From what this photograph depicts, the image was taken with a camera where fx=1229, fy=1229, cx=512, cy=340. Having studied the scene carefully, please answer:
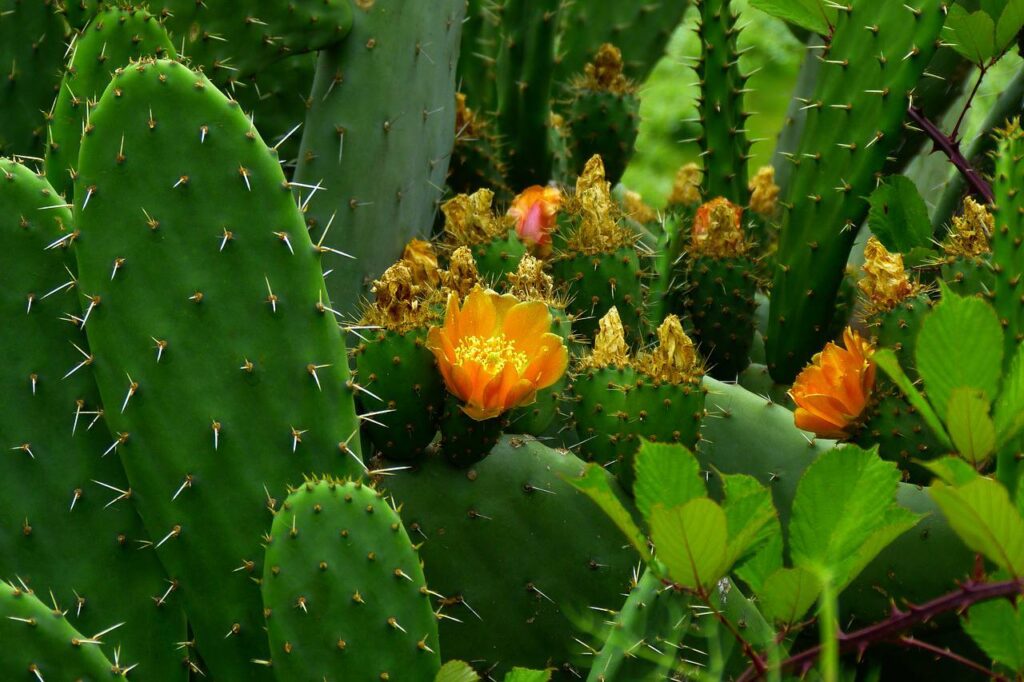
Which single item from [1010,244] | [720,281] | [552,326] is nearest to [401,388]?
[552,326]

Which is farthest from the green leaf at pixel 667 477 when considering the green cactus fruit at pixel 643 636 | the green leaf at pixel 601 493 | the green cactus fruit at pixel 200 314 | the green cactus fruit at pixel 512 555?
the green cactus fruit at pixel 512 555

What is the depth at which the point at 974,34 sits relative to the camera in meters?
1.42

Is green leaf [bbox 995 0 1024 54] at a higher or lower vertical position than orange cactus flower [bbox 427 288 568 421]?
higher

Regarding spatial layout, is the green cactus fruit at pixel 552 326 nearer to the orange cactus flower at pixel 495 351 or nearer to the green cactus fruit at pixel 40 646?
the orange cactus flower at pixel 495 351

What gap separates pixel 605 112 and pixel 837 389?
2.44 ft

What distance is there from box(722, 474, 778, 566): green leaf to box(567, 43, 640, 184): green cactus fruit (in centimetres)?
120

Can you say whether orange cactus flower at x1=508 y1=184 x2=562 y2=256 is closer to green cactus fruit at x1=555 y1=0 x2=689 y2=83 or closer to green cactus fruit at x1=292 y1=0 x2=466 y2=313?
green cactus fruit at x1=292 y1=0 x2=466 y2=313

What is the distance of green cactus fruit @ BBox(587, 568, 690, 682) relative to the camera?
3.72ft

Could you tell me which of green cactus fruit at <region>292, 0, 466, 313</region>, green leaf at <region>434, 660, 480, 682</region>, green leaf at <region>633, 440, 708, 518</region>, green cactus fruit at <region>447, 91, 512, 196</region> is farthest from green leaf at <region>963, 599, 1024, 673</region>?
green cactus fruit at <region>447, 91, 512, 196</region>

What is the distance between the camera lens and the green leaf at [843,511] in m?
0.84

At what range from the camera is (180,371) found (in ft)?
3.84

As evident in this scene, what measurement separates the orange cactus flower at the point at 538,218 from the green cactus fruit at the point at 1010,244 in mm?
603

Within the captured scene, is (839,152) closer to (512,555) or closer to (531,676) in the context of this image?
(512,555)

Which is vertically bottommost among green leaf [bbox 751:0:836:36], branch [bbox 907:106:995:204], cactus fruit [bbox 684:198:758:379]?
cactus fruit [bbox 684:198:758:379]
